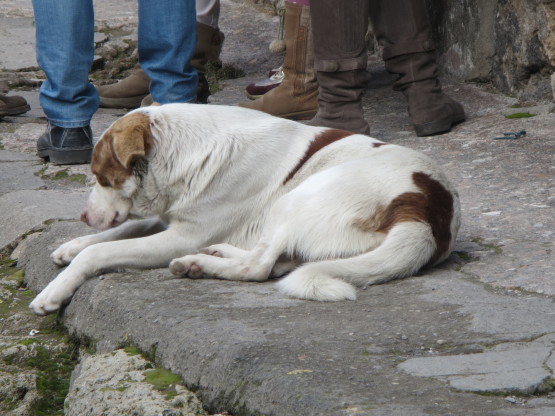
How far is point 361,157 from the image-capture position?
2.94 metres

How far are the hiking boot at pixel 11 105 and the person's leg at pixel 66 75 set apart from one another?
3.30 ft

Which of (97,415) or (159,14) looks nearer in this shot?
(97,415)

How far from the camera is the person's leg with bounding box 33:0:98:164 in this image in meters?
4.04

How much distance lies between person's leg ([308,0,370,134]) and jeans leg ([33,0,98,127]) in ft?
3.55

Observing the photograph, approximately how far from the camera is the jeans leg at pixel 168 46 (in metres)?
4.20

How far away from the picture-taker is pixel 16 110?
539cm

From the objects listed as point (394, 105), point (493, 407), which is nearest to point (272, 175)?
point (493, 407)

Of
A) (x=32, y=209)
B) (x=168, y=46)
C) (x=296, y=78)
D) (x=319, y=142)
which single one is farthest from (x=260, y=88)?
(x=319, y=142)

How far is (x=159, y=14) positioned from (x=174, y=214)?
164 centimetres

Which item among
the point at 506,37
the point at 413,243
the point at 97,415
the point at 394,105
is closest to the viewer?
the point at 97,415

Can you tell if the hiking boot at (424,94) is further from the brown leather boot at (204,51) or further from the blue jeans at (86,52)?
the brown leather boot at (204,51)

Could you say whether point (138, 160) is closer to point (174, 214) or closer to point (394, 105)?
point (174, 214)

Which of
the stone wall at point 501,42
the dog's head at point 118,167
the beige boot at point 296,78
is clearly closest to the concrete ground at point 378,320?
the dog's head at point 118,167

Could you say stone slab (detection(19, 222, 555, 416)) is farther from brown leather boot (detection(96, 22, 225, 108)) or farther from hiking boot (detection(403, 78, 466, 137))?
brown leather boot (detection(96, 22, 225, 108))
